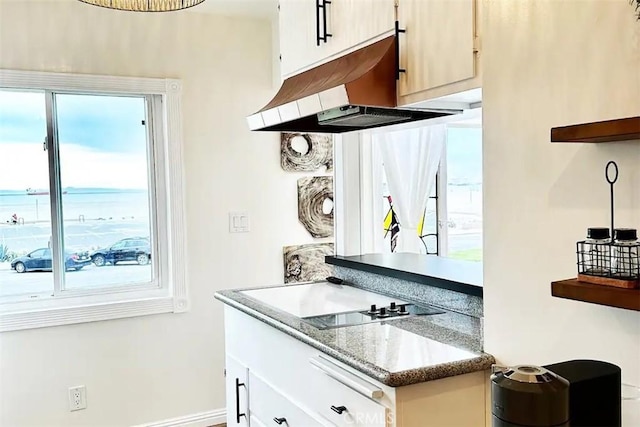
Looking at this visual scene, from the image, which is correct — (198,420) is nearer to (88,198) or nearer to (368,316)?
(88,198)

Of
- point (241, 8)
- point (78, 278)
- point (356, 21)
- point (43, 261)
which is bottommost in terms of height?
point (78, 278)

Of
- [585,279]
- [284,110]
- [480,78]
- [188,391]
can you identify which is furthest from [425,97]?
[188,391]

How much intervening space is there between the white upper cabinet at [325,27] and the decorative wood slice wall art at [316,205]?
117 cm

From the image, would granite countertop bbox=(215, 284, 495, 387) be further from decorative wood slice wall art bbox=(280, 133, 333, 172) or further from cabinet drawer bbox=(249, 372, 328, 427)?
decorative wood slice wall art bbox=(280, 133, 333, 172)

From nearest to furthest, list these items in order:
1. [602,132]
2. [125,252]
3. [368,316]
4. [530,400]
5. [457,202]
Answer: [530,400]
[602,132]
[368,316]
[125,252]
[457,202]

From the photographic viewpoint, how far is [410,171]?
142 inches

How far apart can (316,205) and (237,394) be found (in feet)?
5.13

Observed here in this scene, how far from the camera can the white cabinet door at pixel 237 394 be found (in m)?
2.31

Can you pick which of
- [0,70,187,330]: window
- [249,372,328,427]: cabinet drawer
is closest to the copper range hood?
[249,372,328,427]: cabinet drawer

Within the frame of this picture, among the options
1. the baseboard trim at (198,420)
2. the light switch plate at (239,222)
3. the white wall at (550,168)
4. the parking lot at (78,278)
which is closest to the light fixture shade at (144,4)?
the white wall at (550,168)

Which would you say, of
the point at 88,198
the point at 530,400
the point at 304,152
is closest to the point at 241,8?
the point at 304,152

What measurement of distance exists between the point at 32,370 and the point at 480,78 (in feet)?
8.68

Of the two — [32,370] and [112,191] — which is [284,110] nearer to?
[112,191]

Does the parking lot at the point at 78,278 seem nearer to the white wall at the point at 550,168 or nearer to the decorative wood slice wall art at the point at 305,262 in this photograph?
the decorative wood slice wall art at the point at 305,262
